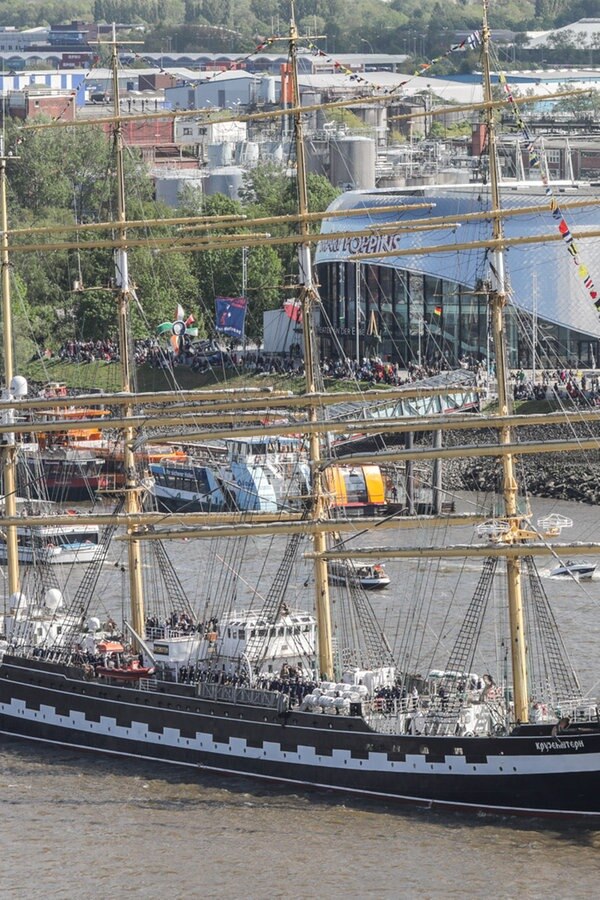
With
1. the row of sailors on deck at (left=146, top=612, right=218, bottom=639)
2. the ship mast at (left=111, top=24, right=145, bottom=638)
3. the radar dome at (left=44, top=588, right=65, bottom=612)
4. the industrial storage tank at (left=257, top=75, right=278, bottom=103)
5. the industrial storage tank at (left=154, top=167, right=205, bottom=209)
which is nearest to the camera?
the row of sailors on deck at (left=146, top=612, right=218, bottom=639)

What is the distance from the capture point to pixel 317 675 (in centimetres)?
4888

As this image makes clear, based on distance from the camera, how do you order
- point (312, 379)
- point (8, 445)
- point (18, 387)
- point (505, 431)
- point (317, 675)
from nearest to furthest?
point (505, 431), point (317, 675), point (312, 379), point (8, 445), point (18, 387)

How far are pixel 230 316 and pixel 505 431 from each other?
48203mm

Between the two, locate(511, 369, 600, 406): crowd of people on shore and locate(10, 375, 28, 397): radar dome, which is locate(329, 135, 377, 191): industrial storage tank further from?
locate(10, 375, 28, 397): radar dome

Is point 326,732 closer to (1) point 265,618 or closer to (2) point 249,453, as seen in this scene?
(1) point 265,618

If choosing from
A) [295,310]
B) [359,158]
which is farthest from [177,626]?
[359,158]

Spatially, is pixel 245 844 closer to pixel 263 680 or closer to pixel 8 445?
pixel 263 680

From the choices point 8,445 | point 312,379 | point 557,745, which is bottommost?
point 557,745

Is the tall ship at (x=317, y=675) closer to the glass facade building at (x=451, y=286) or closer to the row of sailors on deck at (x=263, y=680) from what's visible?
the row of sailors on deck at (x=263, y=680)

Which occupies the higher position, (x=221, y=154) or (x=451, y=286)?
(x=221, y=154)

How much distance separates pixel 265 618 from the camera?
5072cm

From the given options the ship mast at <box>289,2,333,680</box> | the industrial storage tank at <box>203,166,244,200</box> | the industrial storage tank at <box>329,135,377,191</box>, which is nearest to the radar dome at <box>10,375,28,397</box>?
the ship mast at <box>289,2,333,680</box>

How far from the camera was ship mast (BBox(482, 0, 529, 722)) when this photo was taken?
45.4 metres

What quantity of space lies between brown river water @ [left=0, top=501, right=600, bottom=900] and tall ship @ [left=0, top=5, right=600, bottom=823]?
71 cm
